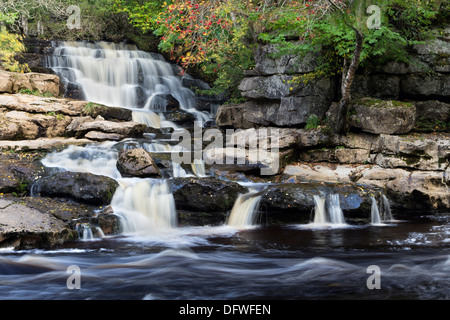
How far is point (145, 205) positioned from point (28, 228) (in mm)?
2522

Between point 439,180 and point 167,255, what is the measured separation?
265 inches

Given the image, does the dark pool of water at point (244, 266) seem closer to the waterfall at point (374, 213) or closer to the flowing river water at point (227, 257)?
the flowing river water at point (227, 257)

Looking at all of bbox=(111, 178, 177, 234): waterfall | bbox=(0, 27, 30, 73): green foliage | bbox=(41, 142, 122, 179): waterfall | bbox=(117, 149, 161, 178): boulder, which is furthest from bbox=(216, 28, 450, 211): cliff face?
bbox=(0, 27, 30, 73): green foliage

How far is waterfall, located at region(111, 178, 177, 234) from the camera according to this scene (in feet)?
26.3

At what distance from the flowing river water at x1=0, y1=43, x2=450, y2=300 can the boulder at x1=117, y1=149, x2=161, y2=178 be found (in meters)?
0.28

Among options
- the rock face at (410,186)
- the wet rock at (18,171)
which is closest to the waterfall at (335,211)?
the rock face at (410,186)

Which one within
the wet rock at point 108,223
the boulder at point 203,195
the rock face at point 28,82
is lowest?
the wet rock at point 108,223

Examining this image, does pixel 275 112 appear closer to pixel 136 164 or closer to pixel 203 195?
pixel 203 195

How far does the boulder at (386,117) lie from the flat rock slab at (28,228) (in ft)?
→ 25.8

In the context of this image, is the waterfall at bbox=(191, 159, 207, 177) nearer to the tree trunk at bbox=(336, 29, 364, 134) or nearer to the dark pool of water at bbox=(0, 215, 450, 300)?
the dark pool of water at bbox=(0, 215, 450, 300)

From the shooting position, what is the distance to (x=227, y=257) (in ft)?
20.2

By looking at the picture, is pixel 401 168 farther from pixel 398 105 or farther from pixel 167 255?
pixel 167 255

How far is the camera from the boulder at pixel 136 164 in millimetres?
9375
